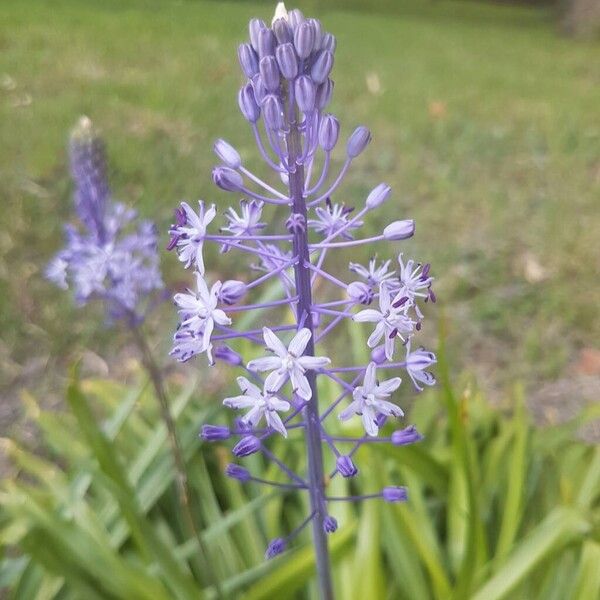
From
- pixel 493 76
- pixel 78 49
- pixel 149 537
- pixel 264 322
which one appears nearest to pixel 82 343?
pixel 264 322

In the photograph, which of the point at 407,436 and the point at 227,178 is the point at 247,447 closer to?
the point at 407,436

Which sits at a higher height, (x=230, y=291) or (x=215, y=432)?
(x=230, y=291)

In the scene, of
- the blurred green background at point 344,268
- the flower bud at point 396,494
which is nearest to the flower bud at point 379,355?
the flower bud at point 396,494

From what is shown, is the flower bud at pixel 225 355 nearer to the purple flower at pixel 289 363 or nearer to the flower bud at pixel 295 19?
the purple flower at pixel 289 363

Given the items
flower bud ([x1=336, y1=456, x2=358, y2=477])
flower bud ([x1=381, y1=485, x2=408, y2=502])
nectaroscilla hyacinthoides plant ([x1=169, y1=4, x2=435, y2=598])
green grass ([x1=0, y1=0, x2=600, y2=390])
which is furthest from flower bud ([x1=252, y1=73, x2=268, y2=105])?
green grass ([x1=0, y1=0, x2=600, y2=390])

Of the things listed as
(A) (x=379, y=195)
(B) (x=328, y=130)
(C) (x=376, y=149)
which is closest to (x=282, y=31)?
(B) (x=328, y=130)

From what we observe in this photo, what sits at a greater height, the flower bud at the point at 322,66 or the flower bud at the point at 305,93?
the flower bud at the point at 322,66
